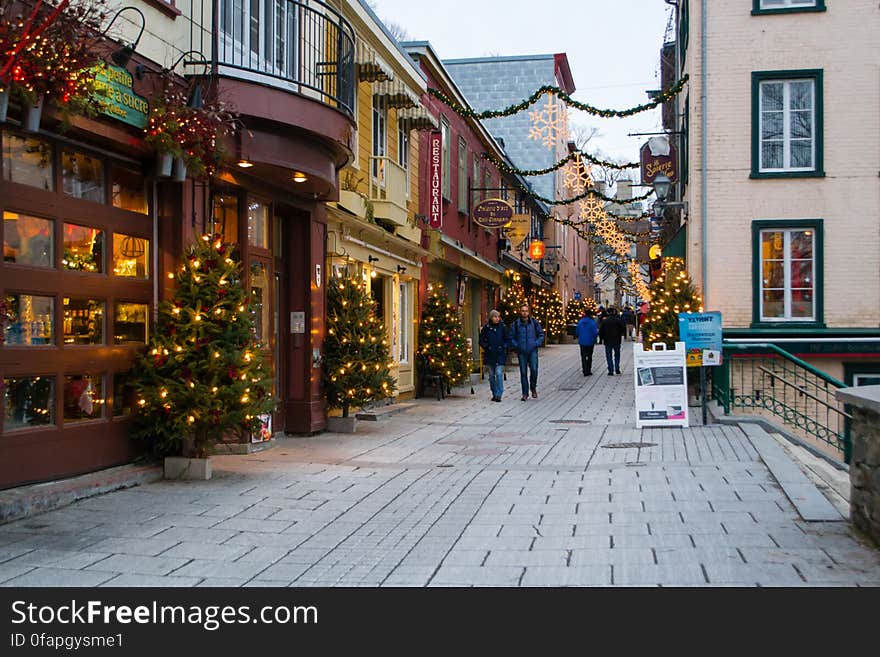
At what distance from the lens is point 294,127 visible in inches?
419

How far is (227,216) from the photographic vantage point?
1130 centimetres

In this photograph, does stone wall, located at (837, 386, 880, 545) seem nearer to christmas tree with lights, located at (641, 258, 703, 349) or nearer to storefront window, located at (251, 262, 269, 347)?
storefront window, located at (251, 262, 269, 347)

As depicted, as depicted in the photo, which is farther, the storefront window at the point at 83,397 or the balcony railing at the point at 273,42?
the balcony railing at the point at 273,42

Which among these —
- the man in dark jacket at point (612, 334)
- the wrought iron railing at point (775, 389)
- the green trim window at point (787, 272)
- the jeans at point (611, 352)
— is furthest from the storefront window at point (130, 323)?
the jeans at point (611, 352)

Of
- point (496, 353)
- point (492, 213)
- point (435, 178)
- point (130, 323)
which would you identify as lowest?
point (496, 353)

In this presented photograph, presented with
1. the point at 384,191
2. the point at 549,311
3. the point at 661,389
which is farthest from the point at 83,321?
the point at 549,311

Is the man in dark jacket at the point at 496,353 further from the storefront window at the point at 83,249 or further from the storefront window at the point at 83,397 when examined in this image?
the storefront window at the point at 83,249

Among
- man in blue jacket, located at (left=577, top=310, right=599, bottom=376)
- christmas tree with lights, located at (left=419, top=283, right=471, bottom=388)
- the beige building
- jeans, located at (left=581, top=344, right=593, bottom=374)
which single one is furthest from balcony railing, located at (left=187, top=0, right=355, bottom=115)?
jeans, located at (left=581, top=344, right=593, bottom=374)

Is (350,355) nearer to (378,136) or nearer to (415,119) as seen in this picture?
(378,136)

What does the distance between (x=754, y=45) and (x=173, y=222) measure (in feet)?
44.0

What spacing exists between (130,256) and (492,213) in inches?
675

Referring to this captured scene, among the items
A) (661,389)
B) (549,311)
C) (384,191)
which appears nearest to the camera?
(661,389)

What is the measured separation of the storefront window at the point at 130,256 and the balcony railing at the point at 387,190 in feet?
23.9

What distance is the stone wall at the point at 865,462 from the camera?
6.30 meters
